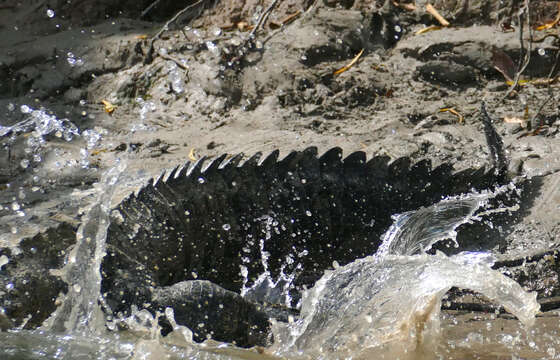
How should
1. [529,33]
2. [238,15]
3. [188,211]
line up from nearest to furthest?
[188,211] < [529,33] < [238,15]

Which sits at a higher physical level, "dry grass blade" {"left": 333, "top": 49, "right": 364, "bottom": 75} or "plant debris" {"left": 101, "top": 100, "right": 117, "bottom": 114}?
"dry grass blade" {"left": 333, "top": 49, "right": 364, "bottom": 75}

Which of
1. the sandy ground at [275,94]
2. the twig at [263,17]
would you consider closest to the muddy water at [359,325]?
the sandy ground at [275,94]

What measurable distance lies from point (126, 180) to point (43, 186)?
1.64 ft

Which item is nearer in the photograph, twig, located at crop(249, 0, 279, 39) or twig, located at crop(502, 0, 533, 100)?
twig, located at crop(502, 0, 533, 100)

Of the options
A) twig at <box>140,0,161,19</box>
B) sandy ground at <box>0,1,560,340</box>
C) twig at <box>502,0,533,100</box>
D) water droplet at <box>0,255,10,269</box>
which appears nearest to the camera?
water droplet at <box>0,255,10,269</box>

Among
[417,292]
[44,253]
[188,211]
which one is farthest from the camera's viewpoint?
[188,211]

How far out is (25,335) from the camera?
8.77ft

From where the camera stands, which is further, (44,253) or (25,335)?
(44,253)

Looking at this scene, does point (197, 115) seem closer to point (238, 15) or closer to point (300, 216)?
point (238, 15)

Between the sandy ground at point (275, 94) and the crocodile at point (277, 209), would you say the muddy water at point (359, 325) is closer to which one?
the crocodile at point (277, 209)

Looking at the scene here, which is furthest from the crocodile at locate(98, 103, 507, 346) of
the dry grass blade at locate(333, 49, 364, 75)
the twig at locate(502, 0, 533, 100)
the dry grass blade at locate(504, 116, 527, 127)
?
the dry grass blade at locate(333, 49, 364, 75)

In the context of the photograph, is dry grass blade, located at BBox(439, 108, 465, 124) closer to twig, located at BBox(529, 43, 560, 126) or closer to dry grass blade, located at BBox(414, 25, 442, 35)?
twig, located at BBox(529, 43, 560, 126)

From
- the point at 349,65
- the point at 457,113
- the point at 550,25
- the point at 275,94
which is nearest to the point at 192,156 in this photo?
the point at 275,94

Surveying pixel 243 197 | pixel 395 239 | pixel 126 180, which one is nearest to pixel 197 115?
pixel 126 180
